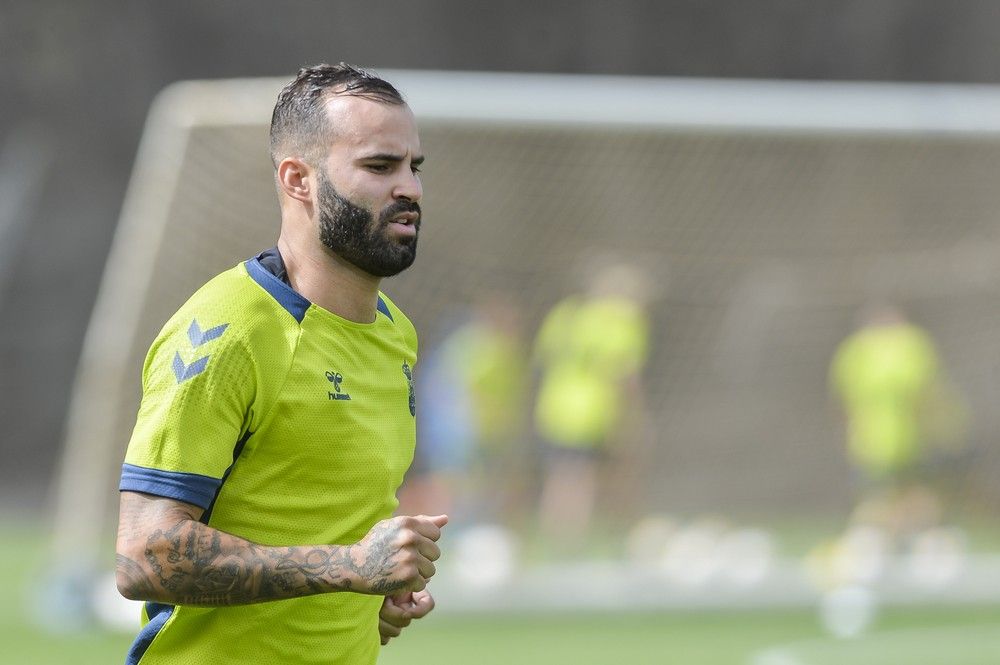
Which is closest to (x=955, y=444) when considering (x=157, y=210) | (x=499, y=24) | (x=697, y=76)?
(x=697, y=76)

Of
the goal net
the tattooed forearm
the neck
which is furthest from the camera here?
the goal net

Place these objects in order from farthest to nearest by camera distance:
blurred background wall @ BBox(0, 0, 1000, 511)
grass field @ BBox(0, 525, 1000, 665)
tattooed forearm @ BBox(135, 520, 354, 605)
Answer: blurred background wall @ BBox(0, 0, 1000, 511), grass field @ BBox(0, 525, 1000, 665), tattooed forearm @ BBox(135, 520, 354, 605)

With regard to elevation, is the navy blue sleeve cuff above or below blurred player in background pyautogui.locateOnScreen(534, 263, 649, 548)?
below

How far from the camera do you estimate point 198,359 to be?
2.41 m

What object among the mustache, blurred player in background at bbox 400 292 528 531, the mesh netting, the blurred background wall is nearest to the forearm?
the mustache

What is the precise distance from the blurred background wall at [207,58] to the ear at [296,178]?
563 inches

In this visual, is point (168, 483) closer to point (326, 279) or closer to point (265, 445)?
point (265, 445)

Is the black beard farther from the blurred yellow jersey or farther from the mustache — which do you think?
the blurred yellow jersey

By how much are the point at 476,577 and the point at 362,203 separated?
26.0 feet

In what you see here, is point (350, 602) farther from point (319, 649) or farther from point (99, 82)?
point (99, 82)

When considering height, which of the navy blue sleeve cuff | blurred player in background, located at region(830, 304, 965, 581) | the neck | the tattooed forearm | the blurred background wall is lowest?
the tattooed forearm

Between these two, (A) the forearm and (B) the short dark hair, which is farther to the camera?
(B) the short dark hair

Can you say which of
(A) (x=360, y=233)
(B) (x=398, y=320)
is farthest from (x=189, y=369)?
(B) (x=398, y=320)

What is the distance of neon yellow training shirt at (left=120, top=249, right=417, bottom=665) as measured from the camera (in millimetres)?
2389
